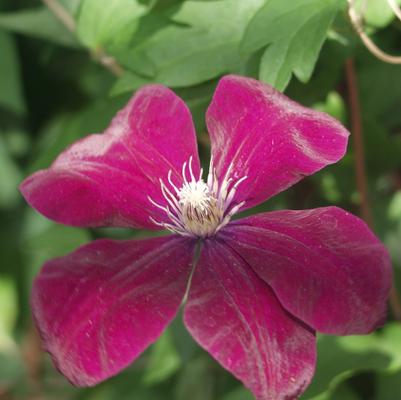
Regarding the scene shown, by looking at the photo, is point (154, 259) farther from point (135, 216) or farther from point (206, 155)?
point (206, 155)

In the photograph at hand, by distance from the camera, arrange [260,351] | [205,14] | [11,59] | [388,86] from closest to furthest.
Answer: [260,351]
[205,14]
[388,86]
[11,59]

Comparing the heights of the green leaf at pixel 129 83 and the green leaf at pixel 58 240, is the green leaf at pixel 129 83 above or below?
above

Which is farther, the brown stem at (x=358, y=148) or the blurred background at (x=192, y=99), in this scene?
the brown stem at (x=358, y=148)

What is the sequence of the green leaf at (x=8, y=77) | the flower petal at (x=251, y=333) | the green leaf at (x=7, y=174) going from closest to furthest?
the flower petal at (x=251, y=333) → the green leaf at (x=8, y=77) → the green leaf at (x=7, y=174)

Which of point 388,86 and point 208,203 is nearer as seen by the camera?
point 208,203

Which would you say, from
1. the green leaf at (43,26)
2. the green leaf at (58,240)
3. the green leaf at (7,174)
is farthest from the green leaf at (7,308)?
the green leaf at (43,26)

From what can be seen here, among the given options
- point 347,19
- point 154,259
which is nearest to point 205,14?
point 347,19

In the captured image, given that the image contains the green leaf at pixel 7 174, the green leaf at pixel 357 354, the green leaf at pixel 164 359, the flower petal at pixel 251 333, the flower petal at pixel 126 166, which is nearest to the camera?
the flower petal at pixel 251 333

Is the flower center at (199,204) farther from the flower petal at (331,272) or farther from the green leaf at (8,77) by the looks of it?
the green leaf at (8,77)

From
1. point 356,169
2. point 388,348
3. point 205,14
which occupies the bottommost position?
point 388,348
